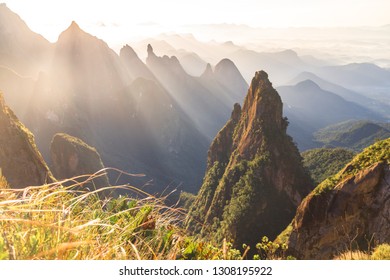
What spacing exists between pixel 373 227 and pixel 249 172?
5399 cm

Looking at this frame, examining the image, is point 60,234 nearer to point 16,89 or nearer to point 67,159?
point 67,159

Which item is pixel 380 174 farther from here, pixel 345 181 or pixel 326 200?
pixel 326 200

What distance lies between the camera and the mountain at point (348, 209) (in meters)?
21.4

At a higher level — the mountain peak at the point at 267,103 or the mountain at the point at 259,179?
the mountain peak at the point at 267,103

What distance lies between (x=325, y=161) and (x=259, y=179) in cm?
3987

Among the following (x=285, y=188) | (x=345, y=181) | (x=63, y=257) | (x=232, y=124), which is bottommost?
(x=285, y=188)

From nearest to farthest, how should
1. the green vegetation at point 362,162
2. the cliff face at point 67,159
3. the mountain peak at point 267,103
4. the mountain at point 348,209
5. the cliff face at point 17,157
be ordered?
the mountain at point 348,209
the green vegetation at point 362,162
the cliff face at point 17,157
the mountain peak at point 267,103
the cliff face at point 67,159

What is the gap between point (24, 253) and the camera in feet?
9.24

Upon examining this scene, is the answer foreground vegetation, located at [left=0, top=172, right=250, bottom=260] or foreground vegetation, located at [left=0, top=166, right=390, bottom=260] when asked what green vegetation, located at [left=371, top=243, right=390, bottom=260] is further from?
foreground vegetation, located at [left=0, top=172, right=250, bottom=260]

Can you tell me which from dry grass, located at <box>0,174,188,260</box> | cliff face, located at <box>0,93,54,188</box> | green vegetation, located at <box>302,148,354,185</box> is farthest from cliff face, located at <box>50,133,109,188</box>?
dry grass, located at <box>0,174,188,260</box>

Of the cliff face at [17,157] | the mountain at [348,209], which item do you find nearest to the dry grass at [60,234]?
the mountain at [348,209]

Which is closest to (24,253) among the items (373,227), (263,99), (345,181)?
(373,227)

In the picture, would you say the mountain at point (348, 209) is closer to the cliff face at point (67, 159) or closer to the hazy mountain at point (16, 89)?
the cliff face at point (67, 159)

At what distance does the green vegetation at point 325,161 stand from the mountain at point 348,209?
2534 inches
